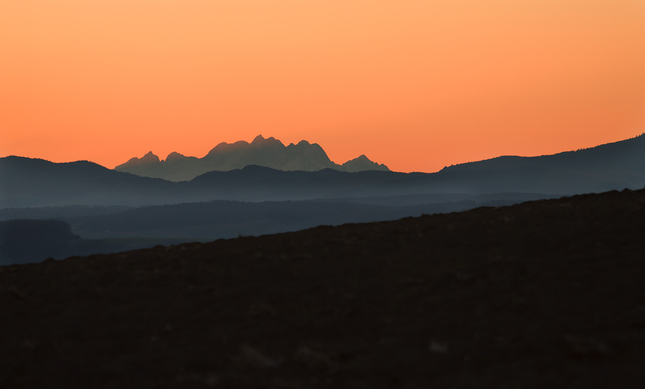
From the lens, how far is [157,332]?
13297 millimetres

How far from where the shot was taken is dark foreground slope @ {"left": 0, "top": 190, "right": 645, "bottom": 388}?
941 centimetres

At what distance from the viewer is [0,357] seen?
12.4 metres

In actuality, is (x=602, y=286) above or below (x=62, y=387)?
above

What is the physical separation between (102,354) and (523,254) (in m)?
12.4

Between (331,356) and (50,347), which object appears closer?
(331,356)

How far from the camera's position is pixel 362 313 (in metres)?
12.9

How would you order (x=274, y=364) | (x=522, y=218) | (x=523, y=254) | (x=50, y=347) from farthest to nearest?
→ 1. (x=522, y=218)
2. (x=523, y=254)
3. (x=50, y=347)
4. (x=274, y=364)

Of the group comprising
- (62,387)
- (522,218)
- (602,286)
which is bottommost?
(62,387)

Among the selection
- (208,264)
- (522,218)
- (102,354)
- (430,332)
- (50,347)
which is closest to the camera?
(430,332)

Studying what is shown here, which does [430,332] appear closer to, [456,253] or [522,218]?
[456,253]

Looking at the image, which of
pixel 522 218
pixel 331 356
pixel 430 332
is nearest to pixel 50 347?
pixel 331 356

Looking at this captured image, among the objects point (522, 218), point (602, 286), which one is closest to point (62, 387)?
point (602, 286)

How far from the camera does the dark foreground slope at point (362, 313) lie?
9.41m

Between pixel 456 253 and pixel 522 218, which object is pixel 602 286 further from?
pixel 522 218
